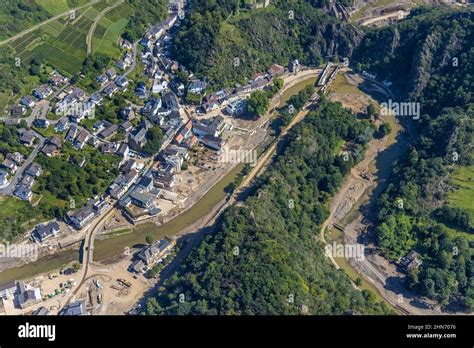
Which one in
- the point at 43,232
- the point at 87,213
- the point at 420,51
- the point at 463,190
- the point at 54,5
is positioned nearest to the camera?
the point at 43,232

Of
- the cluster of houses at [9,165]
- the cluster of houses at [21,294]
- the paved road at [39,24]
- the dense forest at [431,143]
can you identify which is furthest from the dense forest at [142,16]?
the cluster of houses at [21,294]

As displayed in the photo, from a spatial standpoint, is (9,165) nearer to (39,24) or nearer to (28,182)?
(28,182)

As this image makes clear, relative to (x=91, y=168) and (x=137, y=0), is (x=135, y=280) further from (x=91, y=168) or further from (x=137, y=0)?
(x=137, y=0)

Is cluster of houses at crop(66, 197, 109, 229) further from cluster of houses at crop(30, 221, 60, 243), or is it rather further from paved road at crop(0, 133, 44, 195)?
paved road at crop(0, 133, 44, 195)

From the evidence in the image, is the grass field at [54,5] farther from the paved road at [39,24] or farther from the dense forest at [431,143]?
the dense forest at [431,143]

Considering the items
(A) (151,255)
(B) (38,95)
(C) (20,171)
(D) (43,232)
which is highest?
(B) (38,95)

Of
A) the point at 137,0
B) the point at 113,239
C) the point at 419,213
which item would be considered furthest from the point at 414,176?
the point at 137,0

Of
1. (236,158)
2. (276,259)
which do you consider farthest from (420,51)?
(276,259)
